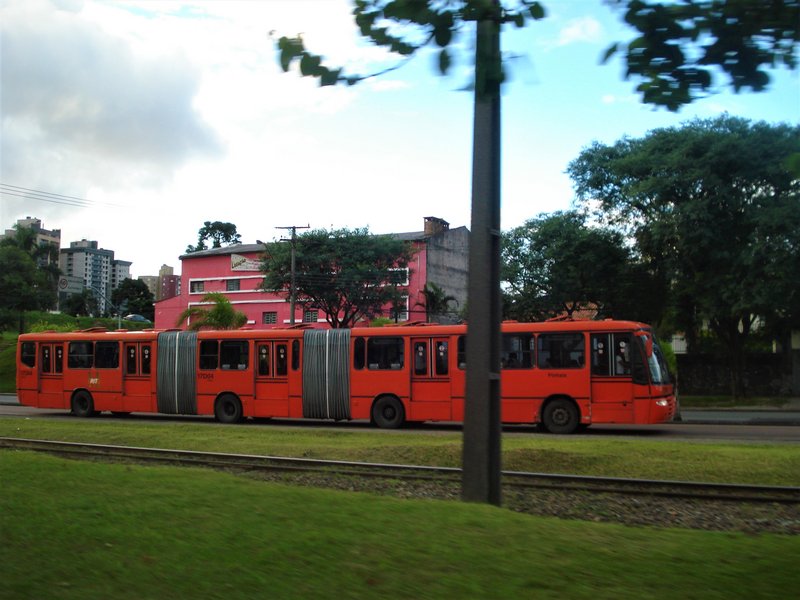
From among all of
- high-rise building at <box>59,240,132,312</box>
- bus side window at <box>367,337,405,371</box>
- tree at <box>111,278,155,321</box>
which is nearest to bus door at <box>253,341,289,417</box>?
bus side window at <box>367,337,405,371</box>

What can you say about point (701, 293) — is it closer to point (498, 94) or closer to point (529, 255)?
point (529, 255)

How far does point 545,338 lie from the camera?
18.8 metres

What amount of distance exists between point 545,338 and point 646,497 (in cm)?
908

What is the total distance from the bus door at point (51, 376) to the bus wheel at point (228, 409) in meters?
5.88

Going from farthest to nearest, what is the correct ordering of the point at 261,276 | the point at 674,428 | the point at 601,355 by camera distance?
the point at 261,276, the point at 674,428, the point at 601,355

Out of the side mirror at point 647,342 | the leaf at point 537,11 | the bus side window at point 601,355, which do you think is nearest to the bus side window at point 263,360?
the bus side window at point 601,355

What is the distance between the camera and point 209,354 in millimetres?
22719

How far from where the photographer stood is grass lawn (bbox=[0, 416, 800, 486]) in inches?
462

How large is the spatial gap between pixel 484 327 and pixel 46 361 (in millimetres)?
21408

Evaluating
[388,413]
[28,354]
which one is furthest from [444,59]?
[28,354]

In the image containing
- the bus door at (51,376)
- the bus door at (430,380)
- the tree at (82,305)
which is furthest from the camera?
the tree at (82,305)

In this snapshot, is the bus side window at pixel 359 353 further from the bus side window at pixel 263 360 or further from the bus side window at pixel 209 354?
the bus side window at pixel 209 354

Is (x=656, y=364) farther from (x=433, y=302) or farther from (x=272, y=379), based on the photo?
(x=433, y=302)

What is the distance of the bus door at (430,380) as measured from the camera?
19.7m
